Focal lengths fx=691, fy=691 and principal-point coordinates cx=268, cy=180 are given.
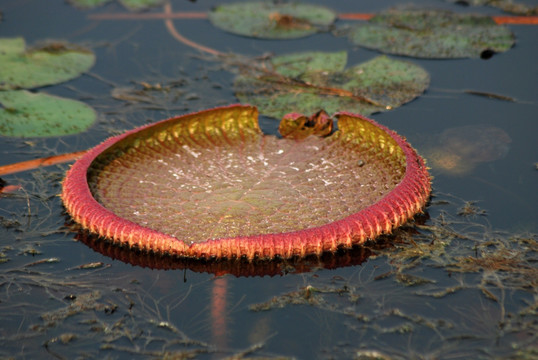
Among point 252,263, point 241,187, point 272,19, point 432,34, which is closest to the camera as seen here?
point 252,263

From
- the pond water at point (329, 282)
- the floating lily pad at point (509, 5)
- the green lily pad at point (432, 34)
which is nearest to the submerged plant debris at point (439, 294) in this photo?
the pond water at point (329, 282)

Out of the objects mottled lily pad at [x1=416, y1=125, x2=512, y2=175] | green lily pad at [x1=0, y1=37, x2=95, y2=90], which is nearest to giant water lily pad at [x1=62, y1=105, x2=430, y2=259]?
mottled lily pad at [x1=416, y1=125, x2=512, y2=175]

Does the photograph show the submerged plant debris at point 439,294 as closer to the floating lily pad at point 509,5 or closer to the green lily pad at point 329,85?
the green lily pad at point 329,85

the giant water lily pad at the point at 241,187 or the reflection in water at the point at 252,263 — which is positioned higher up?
the giant water lily pad at the point at 241,187

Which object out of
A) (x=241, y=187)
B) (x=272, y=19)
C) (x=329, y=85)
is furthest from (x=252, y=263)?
(x=272, y=19)

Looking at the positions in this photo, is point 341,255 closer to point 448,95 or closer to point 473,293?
point 473,293

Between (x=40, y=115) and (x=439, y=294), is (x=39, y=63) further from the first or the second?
(x=439, y=294)
